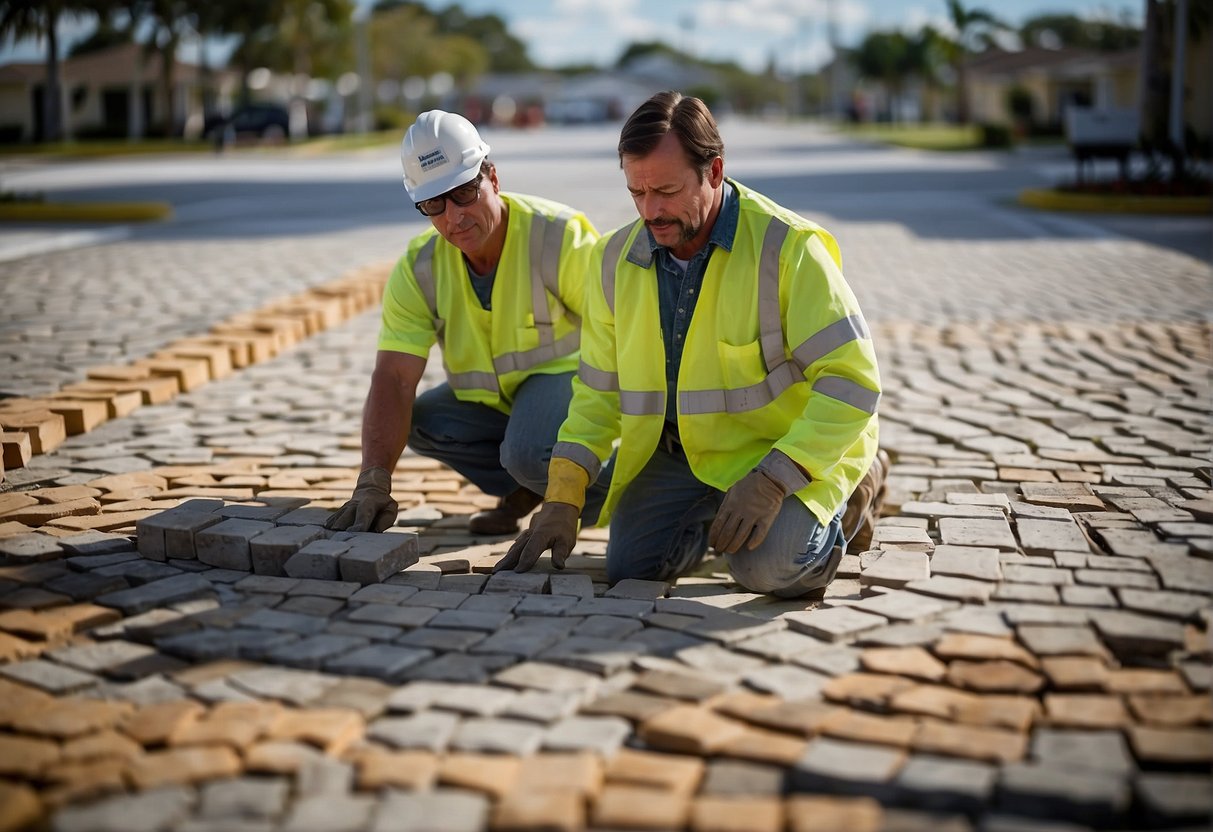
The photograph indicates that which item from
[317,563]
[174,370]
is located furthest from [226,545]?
[174,370]

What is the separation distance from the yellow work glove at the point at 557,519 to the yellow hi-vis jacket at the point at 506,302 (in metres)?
0.83

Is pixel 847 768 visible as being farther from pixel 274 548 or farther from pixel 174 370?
pixel 174 370

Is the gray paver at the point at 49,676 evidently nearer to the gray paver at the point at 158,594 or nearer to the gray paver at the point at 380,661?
the gray paver at the point at 158,594

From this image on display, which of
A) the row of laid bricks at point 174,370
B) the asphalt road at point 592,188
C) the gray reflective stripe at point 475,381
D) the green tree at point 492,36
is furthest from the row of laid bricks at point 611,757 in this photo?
the green tree at point 492,36

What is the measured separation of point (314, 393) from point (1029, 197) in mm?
12842

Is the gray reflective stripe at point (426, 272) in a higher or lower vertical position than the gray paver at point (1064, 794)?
higher

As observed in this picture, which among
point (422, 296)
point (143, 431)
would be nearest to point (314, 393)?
point (143, 431)

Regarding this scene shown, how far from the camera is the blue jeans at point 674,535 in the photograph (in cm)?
410

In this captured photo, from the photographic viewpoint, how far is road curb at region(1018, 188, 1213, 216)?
15844mm

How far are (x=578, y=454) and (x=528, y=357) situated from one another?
2.74 feet

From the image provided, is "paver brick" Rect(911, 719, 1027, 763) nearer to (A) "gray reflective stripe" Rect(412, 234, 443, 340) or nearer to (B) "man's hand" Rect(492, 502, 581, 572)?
(B) "man's hand" Rect(492, 502, 581, 572)

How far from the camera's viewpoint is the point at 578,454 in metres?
4.24

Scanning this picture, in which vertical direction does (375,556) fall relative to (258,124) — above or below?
below

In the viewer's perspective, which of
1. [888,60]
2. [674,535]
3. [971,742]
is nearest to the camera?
[971,742]
